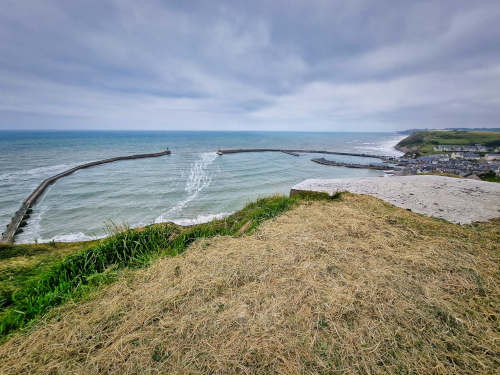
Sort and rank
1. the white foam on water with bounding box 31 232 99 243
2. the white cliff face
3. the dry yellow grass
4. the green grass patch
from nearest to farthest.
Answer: the dry yellow grass
the green grass patch
the white cliff face
the white foam on water with bounding box 31 232 99 243

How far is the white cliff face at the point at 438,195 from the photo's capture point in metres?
5.92

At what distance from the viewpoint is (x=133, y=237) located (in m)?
4.45

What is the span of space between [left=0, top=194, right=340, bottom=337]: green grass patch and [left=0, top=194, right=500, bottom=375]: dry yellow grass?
1.44 feet

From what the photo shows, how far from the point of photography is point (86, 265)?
3676 mm

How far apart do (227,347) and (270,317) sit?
599 mm

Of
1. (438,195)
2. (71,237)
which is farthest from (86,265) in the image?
(438,195)

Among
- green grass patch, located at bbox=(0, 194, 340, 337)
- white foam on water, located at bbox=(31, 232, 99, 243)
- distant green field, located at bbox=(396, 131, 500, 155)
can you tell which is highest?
distant green field, located at bbox=(396, 131, 500, 155)

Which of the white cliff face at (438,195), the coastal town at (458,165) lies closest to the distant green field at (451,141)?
the coastal town at (458,165)

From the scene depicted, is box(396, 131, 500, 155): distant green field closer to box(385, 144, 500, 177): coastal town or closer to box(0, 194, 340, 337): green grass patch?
box(385, 144, 500, 177): coastal town

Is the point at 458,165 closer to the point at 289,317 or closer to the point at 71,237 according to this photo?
the point at 289,317

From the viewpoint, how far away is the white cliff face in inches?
233

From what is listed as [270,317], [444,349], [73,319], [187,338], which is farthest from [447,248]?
[73,319]

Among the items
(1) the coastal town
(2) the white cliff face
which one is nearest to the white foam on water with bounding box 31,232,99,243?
(2) the white cliff face

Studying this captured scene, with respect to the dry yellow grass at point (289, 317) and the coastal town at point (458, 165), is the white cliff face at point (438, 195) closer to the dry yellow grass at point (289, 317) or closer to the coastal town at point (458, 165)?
the dry yellow grass at point (289, 317)
